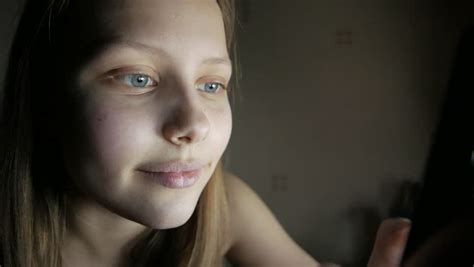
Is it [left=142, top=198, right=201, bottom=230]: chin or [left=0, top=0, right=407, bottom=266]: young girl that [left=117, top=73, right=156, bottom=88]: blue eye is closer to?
[left=0, top=0, right=407, bottom=266]: young girl

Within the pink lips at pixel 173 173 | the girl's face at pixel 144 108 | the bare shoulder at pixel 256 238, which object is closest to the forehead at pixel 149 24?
the girl's face at pixel 144 108

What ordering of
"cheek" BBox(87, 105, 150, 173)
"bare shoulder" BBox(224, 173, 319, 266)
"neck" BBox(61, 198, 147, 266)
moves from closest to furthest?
"cheek" BBox(87, 105, 150, 173) < "neck" BBox(61, 198, 147, 266) < "bare shoulder" BBox(224, 173, 319, 266)

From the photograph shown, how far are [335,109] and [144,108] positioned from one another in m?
0.40

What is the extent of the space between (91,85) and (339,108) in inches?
16.7

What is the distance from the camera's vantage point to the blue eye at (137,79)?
1.13 feet

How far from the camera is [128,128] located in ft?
1.08

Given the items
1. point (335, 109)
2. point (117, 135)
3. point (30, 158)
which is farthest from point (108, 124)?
point (335, 109)

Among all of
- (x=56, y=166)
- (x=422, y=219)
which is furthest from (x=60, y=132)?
(x=422, y=219)

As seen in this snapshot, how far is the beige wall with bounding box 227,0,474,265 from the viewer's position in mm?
571

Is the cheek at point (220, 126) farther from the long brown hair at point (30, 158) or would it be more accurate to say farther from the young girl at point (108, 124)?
the long brown hair at point (30, 158)

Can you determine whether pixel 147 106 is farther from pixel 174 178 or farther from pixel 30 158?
pixel 30 158

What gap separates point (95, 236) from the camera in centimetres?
46

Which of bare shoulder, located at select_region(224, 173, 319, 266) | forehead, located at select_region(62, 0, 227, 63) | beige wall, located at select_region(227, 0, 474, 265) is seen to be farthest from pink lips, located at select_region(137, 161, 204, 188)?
beige wall, located at select_region(227, 0, 474, 265)

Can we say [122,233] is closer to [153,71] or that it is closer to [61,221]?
[61,221]
